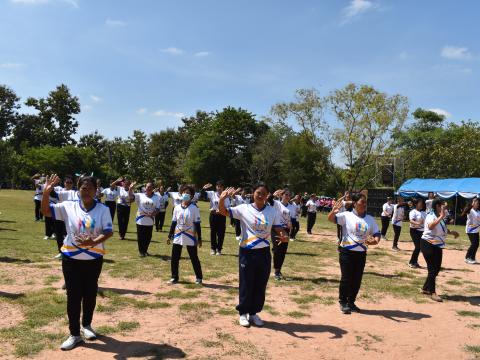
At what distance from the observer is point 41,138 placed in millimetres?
64188

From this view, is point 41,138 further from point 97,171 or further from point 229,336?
point 229,336

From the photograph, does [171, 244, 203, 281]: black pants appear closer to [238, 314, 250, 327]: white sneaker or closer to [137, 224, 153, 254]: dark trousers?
[238, 314, 250, 327]: white sneaker

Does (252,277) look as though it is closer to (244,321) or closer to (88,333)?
(244,321)

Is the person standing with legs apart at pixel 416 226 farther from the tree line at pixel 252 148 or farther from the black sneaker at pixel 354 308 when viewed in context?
the tree line at pixel 252 148

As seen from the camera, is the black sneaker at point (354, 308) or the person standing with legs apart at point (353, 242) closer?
the person standing with legs apart at point (353, 242)

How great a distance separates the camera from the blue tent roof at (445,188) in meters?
30.6

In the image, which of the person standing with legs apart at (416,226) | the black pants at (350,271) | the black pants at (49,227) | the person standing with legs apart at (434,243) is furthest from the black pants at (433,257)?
the black pants at (49,227)

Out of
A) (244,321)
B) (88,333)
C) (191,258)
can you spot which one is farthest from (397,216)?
(88,333)

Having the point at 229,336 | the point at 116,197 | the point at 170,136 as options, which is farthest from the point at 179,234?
the point at 170,136

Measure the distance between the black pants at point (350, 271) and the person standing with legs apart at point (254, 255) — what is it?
154 cm

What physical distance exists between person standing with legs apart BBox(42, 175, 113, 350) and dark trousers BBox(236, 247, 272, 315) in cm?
204

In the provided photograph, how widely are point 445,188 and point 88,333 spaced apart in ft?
107

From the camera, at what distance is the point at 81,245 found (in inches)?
201

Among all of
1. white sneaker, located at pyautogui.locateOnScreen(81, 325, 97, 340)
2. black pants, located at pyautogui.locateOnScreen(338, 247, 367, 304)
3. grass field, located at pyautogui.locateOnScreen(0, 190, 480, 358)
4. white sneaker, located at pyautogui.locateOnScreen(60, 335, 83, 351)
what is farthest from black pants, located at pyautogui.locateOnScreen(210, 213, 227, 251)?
white sneaker, located at pyautogui.locateOnScreen(60, 335, 83, 351)
